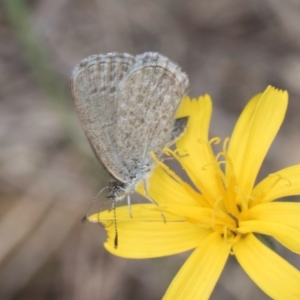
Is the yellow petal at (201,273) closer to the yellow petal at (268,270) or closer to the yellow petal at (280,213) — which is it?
the yellow petal at (268,270)

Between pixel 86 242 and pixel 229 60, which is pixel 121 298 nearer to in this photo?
pixel 86 242

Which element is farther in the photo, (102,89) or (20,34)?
(20,34)

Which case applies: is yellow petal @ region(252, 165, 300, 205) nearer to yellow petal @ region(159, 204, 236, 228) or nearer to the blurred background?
yellow petal @ region(159, 204, 236, 228)

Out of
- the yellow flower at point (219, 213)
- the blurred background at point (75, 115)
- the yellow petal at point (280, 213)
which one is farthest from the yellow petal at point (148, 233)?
the blurred background at point (75, 115)

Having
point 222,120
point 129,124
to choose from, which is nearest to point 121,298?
point 222,120

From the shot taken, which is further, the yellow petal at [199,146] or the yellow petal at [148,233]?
the yellow petal at [199,146]

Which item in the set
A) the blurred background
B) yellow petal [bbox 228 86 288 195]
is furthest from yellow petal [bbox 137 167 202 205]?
the blurred background

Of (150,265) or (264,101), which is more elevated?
(264,101)
